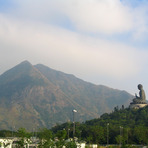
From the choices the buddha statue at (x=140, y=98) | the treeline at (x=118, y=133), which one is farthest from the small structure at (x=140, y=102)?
the treeline at (x=118, y=133)

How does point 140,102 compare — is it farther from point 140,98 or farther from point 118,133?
point 118,133

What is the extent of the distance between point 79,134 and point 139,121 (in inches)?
1033

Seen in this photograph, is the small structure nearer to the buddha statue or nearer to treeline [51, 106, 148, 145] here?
the buddha statue

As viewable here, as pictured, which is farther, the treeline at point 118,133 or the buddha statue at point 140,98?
the buddha statue at point 140,98

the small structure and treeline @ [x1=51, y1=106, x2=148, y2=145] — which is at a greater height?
the small structure

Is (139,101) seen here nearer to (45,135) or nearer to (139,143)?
(139,143)

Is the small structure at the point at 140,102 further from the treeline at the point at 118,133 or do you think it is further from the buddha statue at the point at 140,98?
the treeline at the point at 118,133

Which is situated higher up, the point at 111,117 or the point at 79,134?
the point at 111,117

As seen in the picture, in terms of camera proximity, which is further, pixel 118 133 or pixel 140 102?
pixel 140 102

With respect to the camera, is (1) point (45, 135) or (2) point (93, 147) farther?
(2) point (93, 147)

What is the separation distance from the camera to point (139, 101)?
129 metres

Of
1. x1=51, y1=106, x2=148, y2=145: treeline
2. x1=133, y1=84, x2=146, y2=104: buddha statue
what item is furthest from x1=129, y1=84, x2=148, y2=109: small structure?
x1=51, y1=106, x2=148, y2=145: treeline

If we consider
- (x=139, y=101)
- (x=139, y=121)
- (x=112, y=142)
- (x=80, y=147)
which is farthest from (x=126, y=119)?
(x=80, y=147)

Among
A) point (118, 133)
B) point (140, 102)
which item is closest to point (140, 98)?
point (140, 102)
